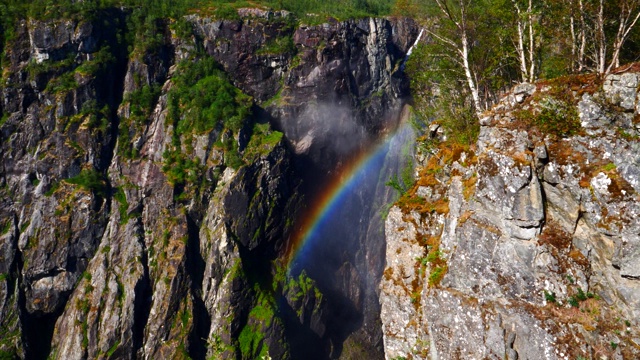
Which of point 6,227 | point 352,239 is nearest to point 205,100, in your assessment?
point 6,227

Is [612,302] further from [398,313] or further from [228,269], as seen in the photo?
[228,269]

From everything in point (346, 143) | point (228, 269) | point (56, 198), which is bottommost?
point (228, 269)

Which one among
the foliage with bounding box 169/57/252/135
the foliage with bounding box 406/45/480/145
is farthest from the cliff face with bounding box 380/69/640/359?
the foliage with bounding box 169/57/252/135

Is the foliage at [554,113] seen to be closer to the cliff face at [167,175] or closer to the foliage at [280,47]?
the cliff face at [167,175]

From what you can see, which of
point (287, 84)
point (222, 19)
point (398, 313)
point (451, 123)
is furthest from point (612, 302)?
point (222, 19)

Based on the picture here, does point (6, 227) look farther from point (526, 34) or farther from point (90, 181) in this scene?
point (526, 34)

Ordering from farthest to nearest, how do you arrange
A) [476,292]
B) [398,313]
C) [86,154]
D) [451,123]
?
1. [86,154]
2. [451,123]
3. [398,313]
4. [476,292]

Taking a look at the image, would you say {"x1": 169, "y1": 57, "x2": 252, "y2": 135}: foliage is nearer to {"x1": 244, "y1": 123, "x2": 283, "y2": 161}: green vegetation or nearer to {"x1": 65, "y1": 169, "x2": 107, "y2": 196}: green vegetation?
{"x1": 244, "y1": 123, "x2": 283, "y2": 161}: green vegetation
